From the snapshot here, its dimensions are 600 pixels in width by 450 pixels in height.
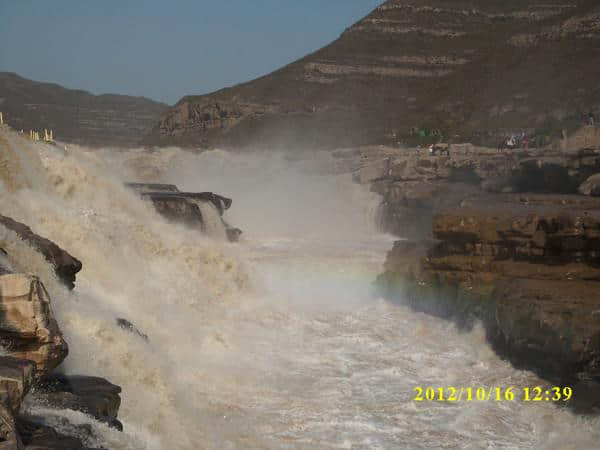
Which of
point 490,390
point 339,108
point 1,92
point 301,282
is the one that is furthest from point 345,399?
point 1,92

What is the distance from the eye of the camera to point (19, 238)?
949cm

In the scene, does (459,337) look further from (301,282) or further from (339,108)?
(339,108)

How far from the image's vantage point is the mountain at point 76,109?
92312mm

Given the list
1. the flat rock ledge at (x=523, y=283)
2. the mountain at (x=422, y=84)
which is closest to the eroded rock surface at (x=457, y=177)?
the flat rock ledge at (x=523, y=283)

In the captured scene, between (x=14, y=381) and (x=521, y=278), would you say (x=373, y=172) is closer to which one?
(x=521, y=278)

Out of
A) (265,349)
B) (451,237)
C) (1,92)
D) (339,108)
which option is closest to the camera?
(265,349)

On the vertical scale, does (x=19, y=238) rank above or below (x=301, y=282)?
above

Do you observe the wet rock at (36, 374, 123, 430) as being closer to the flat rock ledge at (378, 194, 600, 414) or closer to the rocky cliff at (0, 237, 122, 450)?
the rocky cliff at (0, 237, 122, 450)

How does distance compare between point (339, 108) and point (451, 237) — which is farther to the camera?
point (339, 108)

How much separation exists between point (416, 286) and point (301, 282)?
11.2 ft
